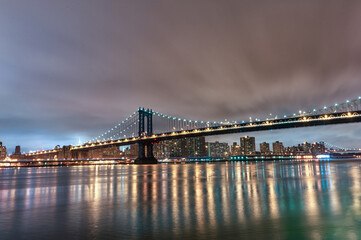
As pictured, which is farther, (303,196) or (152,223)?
(303,196)

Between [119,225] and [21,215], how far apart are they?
16.7 ft

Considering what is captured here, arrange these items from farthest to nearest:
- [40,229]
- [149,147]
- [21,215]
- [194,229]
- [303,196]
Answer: [149,147] → [303,196] → [21,215] → [40,229] → [194,229]

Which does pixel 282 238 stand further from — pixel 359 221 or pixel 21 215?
pixel 21 215

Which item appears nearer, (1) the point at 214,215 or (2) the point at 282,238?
(2) the point at 282,238

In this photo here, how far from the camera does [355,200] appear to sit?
12211 mm

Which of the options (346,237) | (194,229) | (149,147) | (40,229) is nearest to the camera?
(346,237)

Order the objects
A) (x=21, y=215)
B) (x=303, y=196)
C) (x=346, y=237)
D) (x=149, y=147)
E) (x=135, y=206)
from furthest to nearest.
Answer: (x=149, y=147)
(x=303, y=196)
(x=135, y=206)
(x=21, y=215)
(x=346, y=237)

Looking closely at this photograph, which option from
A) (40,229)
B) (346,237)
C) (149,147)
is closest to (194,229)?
(346,237)

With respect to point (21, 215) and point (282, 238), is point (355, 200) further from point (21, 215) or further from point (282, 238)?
point (21, 215)

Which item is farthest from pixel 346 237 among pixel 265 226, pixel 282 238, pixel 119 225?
pixel 119 225

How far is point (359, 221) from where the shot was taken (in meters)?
8.21

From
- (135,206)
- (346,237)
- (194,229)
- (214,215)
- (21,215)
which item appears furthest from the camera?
(135,206)

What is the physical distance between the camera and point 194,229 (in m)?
7.77

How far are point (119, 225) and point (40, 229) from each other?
8.31ft
